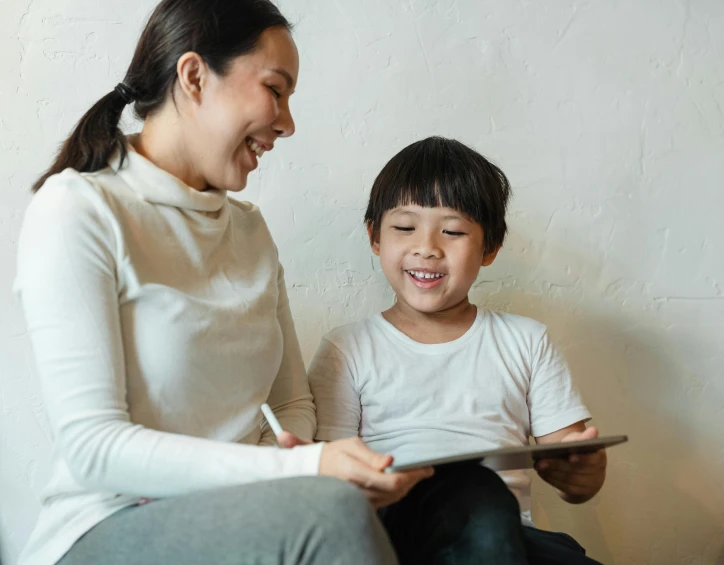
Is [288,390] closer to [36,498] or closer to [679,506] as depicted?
[36,498]

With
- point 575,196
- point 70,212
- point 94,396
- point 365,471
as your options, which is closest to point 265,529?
point 365,471

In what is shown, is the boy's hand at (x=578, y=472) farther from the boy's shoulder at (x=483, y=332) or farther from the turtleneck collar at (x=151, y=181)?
the turtleneck collar at (x=151, y=181)

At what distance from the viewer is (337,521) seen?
688 millimetres

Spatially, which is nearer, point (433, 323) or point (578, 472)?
point (578, 472)

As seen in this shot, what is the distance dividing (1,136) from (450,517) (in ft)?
2.82

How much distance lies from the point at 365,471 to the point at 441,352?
1.41ft

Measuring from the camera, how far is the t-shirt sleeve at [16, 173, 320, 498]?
762mm

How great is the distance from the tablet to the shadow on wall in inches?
19.6

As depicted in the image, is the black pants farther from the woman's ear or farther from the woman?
the woman's ear

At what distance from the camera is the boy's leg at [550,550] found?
951mm

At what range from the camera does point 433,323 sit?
1190mm

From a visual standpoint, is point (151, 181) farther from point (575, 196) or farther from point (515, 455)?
point (575, 196)

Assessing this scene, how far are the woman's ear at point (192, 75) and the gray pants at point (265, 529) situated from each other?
18.0 inches

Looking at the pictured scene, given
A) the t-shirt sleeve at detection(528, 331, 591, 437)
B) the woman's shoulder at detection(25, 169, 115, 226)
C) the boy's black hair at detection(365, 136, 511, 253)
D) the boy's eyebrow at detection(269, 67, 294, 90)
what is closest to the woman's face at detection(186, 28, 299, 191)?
the boy's eyebrow at detection(269, 67, 294, 90)
